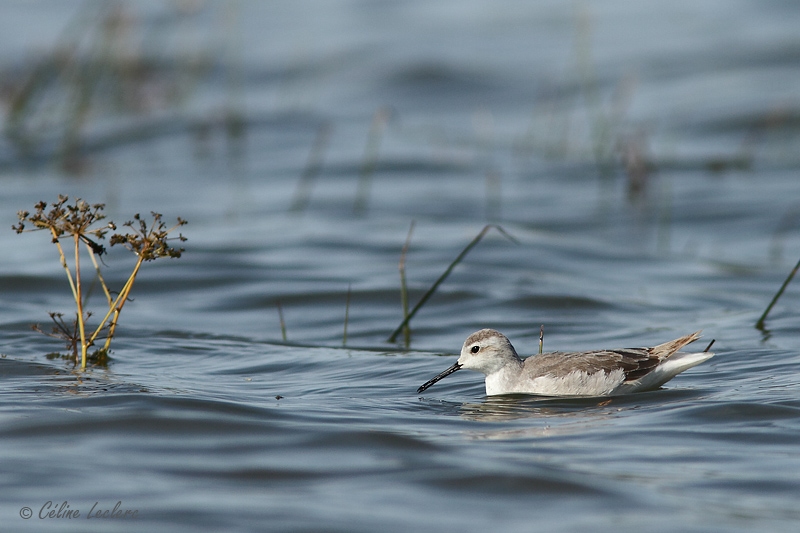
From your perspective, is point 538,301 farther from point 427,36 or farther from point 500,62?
point 427,36

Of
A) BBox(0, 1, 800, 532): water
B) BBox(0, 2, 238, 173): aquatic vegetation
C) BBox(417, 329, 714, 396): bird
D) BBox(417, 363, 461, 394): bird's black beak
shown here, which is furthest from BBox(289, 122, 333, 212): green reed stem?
BBox(417, 329, 714, 396): bird

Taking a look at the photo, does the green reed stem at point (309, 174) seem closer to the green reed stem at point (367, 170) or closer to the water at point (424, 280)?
the water at point (424, 280)

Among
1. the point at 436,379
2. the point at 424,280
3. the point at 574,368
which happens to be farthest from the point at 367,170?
the point at 574,368

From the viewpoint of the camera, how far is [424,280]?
12.4 metres

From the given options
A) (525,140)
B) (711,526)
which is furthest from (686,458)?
(525,140)

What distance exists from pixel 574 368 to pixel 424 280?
4832 mm

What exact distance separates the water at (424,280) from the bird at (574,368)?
126mm

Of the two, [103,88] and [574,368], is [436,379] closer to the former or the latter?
[574,368]

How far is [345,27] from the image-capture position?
1206 inches

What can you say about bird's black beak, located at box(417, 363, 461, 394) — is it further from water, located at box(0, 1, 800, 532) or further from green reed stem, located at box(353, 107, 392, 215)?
green reed stem, located at box(353, 107, 392, 215)

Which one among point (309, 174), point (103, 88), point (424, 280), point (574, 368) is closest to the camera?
point (574, 368)

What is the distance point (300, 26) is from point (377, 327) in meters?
21.9

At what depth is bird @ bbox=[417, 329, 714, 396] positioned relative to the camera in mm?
7613

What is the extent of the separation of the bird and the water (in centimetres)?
13
